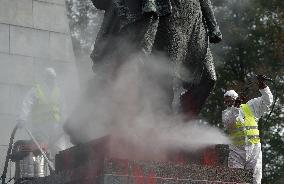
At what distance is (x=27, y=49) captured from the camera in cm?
1303

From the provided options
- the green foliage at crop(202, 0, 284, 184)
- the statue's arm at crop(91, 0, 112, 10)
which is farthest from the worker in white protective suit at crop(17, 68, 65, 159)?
the green foliage at crop(202, 0, 284, 184)

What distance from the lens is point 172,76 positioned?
20.1 feet

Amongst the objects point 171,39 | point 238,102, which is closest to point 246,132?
point 238,102

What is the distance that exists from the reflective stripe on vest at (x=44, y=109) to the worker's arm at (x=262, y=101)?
10.2ft

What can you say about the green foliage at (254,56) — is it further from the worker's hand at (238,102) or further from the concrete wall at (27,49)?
the worker's hand at (238,102)

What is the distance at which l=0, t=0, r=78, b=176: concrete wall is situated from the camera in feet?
41.3

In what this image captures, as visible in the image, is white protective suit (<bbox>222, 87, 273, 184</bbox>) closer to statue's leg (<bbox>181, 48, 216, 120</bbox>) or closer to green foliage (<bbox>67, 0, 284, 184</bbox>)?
statue's leg (<bbox>181, 48, 216, 120</bbox>)

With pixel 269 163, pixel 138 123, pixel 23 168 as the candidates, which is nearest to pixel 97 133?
pixel 138 123

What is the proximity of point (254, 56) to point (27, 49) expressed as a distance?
11.2m

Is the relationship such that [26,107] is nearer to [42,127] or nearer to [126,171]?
[42,127]

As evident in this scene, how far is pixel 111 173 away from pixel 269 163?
1704 cm

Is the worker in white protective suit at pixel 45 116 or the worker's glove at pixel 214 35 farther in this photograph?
the worker in white protective suit at pixel 45 116

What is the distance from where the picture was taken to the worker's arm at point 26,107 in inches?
389

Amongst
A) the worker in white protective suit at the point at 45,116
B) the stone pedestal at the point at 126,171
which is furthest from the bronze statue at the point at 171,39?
the worker in white protective suit at the point at 45,116
